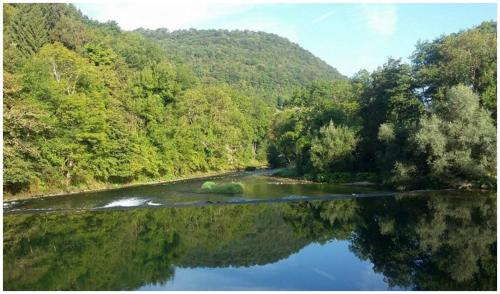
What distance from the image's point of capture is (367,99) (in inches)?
2277

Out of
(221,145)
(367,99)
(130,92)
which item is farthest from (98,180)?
(367,99)

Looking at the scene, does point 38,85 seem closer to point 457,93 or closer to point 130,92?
point 130,92

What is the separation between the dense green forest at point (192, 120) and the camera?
39156mm

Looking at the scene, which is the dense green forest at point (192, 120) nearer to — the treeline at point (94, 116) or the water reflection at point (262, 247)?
the treeline at point (94, 116)

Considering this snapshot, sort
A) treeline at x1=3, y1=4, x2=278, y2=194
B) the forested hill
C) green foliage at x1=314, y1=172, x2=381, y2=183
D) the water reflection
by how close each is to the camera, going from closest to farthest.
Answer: the water reflection < treeline at x1=3, y1=4, x2=278, y2=194 < green foliage at x1=314, y1=172, x2=381, y2=183 < the forested hill

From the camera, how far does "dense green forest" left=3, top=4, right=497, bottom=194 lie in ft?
128

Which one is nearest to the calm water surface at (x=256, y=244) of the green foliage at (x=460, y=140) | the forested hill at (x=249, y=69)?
the green foliage at (x=460, y=140)

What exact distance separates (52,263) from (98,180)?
31823 millimetres

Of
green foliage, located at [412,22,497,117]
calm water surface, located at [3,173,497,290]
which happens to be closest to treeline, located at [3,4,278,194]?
calm water surface, located at [3,173,497,290]

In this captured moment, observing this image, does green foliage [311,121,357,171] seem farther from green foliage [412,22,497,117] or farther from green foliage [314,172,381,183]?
green foliage [412,22,497,117]

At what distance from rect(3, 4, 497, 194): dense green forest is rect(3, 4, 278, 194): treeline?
15 centimetres

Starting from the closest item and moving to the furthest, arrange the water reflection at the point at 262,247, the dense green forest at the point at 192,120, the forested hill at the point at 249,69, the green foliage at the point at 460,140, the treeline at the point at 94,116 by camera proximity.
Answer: the water reflection at the point at 262,247
the green foliage at the point at 460,140
the dense green forest at the point at 192,120
the treeline at the point at 94,116
the forested hill at the point at 249,69

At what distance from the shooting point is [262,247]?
22562 mm

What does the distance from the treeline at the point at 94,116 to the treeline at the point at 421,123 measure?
16.6 m
